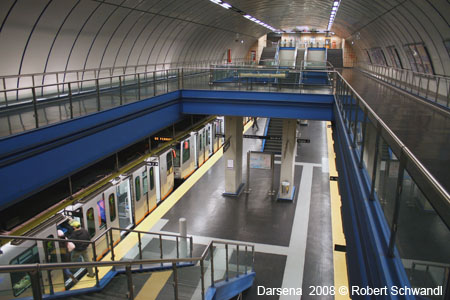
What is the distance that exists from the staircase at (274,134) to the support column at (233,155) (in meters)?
6.16

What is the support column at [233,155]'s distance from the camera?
17109 mm

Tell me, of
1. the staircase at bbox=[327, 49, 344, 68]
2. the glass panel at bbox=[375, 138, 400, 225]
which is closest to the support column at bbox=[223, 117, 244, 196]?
the glass panel at bbox=[375, 138, 400, 225]

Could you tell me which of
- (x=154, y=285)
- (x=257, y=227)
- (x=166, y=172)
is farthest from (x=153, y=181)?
(x=154, y=285)

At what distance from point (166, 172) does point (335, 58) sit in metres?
35.7

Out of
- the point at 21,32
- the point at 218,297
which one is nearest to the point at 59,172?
the point at 218,297

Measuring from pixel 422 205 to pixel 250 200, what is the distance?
1541cm

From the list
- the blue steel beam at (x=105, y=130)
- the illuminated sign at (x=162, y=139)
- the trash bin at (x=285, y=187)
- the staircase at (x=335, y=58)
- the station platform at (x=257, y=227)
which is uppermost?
the staircase at (x=335, y=58)

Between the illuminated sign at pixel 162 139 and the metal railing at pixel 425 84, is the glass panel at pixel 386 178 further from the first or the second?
the illuminated sign at pixel 162 139

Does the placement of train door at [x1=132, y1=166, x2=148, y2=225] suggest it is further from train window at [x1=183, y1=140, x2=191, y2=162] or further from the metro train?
train window at [x1=183, y1=140, x2=191, y2=162]

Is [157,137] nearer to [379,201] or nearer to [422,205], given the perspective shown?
[379,201]

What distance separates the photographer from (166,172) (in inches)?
657

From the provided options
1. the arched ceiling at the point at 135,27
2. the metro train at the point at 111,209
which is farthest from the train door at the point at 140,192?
the arched ceiling at the point at 135,27

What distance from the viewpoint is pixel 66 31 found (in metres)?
16.5

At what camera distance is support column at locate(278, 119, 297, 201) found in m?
16.8
